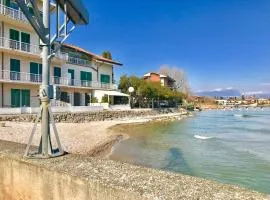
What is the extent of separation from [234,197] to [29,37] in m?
30.2

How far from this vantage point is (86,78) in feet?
131

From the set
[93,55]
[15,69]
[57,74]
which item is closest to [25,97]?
[15,69]

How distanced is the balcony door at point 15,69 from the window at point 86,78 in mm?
10961

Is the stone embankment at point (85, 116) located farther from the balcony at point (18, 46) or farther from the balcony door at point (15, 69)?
the balcony at point (18, 46)

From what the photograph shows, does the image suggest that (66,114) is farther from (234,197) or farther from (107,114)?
(234,197)

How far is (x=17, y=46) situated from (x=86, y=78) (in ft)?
41.8

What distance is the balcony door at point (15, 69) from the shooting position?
27994 mm

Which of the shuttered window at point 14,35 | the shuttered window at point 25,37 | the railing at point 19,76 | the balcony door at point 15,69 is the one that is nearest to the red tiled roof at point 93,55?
the shuttered window at point 25,37

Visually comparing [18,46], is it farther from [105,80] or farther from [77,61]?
[105,80]

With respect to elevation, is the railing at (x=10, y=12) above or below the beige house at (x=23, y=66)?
above

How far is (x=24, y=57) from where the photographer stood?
29406 mm

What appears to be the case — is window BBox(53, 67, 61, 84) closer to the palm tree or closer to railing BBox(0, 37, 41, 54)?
→ railing BBox(0, 37, 41, 54)

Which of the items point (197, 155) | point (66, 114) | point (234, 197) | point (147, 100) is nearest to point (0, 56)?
point (66, 114)

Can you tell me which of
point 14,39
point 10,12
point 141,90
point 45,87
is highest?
point 10,12
